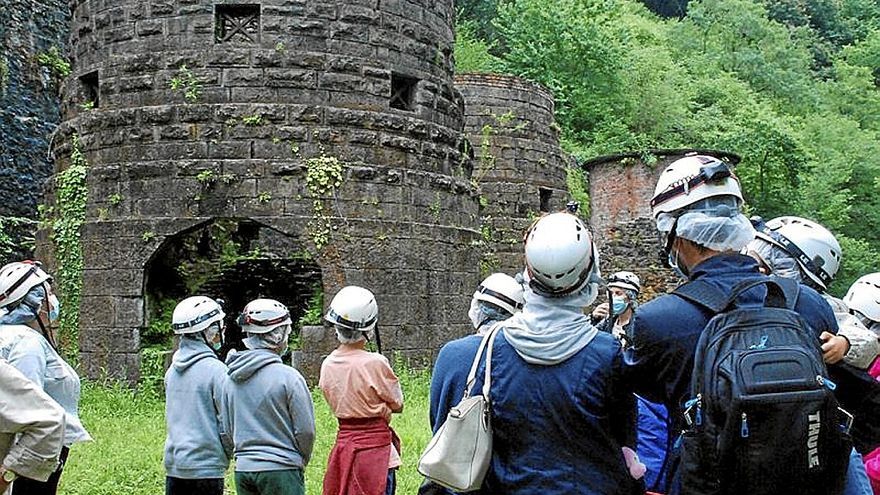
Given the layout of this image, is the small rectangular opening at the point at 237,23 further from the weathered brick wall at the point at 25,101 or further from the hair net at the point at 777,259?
the weathered brick wall at the point at 25,101

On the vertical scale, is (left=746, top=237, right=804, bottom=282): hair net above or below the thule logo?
above

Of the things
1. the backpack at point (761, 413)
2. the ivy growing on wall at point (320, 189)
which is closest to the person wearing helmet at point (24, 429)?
the backpack at point (761, 413)

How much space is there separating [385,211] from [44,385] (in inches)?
288

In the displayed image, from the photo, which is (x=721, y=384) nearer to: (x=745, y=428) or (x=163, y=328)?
(x=745, y=428)

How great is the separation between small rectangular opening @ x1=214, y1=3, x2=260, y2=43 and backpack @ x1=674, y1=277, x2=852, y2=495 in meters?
10.1

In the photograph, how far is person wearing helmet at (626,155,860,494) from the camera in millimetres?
2699

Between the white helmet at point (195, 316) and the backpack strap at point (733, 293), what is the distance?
3.52 m

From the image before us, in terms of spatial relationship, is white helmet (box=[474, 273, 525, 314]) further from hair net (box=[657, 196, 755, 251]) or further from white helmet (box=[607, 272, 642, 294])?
white helmet (box=[607, 272, 642, 294])

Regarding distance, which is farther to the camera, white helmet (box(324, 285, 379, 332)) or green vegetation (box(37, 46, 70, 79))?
green vegetation (box(37, 46, 70, 79))

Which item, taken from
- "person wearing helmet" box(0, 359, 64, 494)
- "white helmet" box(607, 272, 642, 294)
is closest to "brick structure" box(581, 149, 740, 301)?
"white helmet" box(607, 272, 642, 294)

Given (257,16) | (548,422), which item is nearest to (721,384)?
(548,422)

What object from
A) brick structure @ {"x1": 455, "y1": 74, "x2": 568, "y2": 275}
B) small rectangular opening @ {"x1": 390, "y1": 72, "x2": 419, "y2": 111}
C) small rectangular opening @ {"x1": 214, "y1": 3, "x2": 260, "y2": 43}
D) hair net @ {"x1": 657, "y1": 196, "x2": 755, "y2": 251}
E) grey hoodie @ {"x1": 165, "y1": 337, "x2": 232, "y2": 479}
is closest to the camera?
hair net @ {"x1": 657, "y1": 196, "x2": 755, "y2": 251}

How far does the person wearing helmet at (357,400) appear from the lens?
532 centimetres

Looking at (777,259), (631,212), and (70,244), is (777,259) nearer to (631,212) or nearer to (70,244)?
(70,244)
